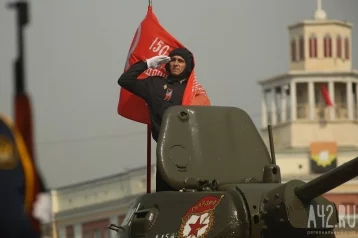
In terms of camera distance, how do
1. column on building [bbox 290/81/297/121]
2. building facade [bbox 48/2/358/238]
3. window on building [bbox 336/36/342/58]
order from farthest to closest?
column on building [bbox 290/81/297/121], window on building [bbox 336/36/342/58], building facade [bbox 48/2/358/238]

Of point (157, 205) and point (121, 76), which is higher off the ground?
point (121, 76)

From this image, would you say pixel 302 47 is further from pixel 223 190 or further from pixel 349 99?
pixel 223 190

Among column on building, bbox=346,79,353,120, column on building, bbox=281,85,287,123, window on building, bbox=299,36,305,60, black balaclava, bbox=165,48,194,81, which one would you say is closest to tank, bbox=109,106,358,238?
black balaclava, bbox=165,48,194,81

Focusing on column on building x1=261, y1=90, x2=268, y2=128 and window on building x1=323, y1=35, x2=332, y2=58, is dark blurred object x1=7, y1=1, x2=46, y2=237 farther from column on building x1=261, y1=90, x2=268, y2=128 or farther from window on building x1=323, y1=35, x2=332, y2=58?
window on building x1=323, y1=35, x2=332, y2=58

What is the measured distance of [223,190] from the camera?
1016cm

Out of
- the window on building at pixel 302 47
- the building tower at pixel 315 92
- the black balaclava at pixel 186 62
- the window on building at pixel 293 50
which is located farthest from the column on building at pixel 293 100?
the black balaclava at pixel 186 62

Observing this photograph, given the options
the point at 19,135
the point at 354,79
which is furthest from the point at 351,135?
the point at 19,135

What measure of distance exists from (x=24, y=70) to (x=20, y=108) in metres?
0.14

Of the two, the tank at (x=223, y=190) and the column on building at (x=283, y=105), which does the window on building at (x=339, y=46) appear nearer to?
the column on building at (x=283, y=105)

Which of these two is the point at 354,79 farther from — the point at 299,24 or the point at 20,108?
the point at 20,108

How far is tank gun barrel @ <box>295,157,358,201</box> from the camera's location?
8.82 meters

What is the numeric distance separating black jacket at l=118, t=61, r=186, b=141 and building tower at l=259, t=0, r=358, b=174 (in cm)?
8901

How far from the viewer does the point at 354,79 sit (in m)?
101

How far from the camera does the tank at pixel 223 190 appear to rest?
31.1 feet
